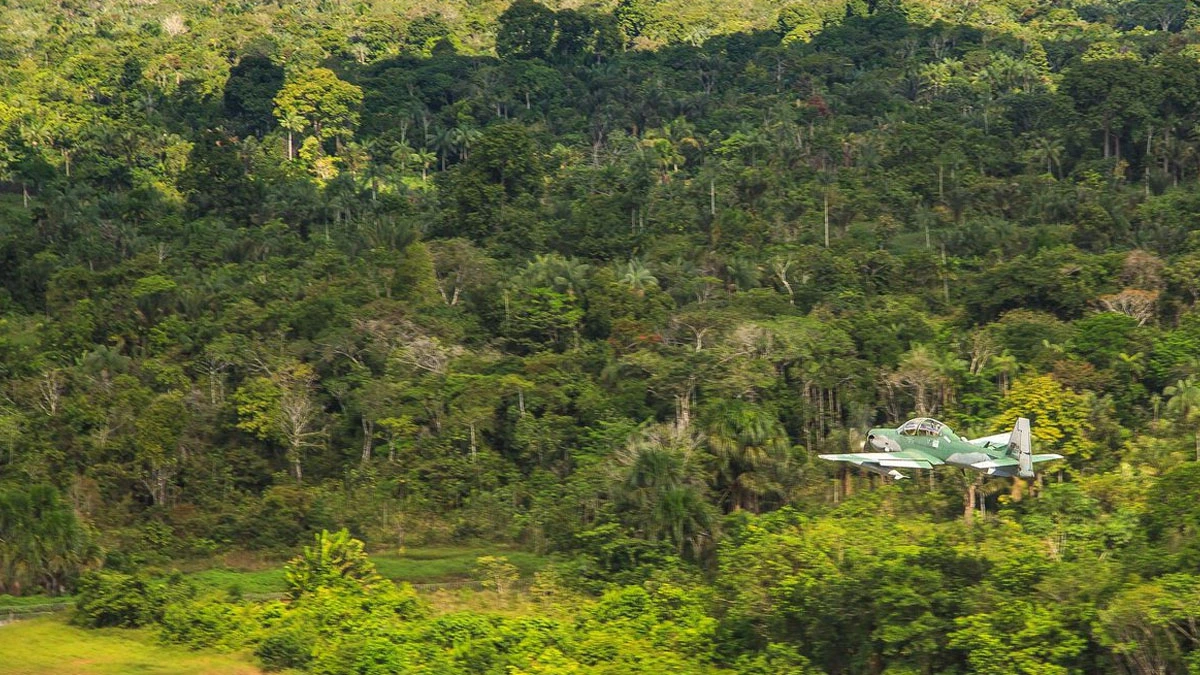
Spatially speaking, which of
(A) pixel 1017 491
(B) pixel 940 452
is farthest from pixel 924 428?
(A) pixel 1017 491

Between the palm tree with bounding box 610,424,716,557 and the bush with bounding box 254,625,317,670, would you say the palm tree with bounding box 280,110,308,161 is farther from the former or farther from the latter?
the bush with bounding box 254,625,317,670

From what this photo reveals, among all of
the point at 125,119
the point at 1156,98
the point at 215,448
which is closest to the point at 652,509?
the point at 215,448

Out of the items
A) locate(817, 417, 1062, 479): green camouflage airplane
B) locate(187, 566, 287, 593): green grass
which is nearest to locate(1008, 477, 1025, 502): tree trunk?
locate(817, 417, 1062, 479): green camouflage airplane

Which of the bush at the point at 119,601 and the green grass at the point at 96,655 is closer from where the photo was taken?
the green grass at the point at 96,655

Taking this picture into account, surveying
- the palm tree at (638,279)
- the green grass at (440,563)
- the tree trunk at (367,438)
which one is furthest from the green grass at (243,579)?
the palm tree at (638,279)

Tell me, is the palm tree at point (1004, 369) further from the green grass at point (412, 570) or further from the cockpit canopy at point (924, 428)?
the cockpit canopy at point (924, 428)

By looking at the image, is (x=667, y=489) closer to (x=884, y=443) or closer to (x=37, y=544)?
(x=884, y=443)
